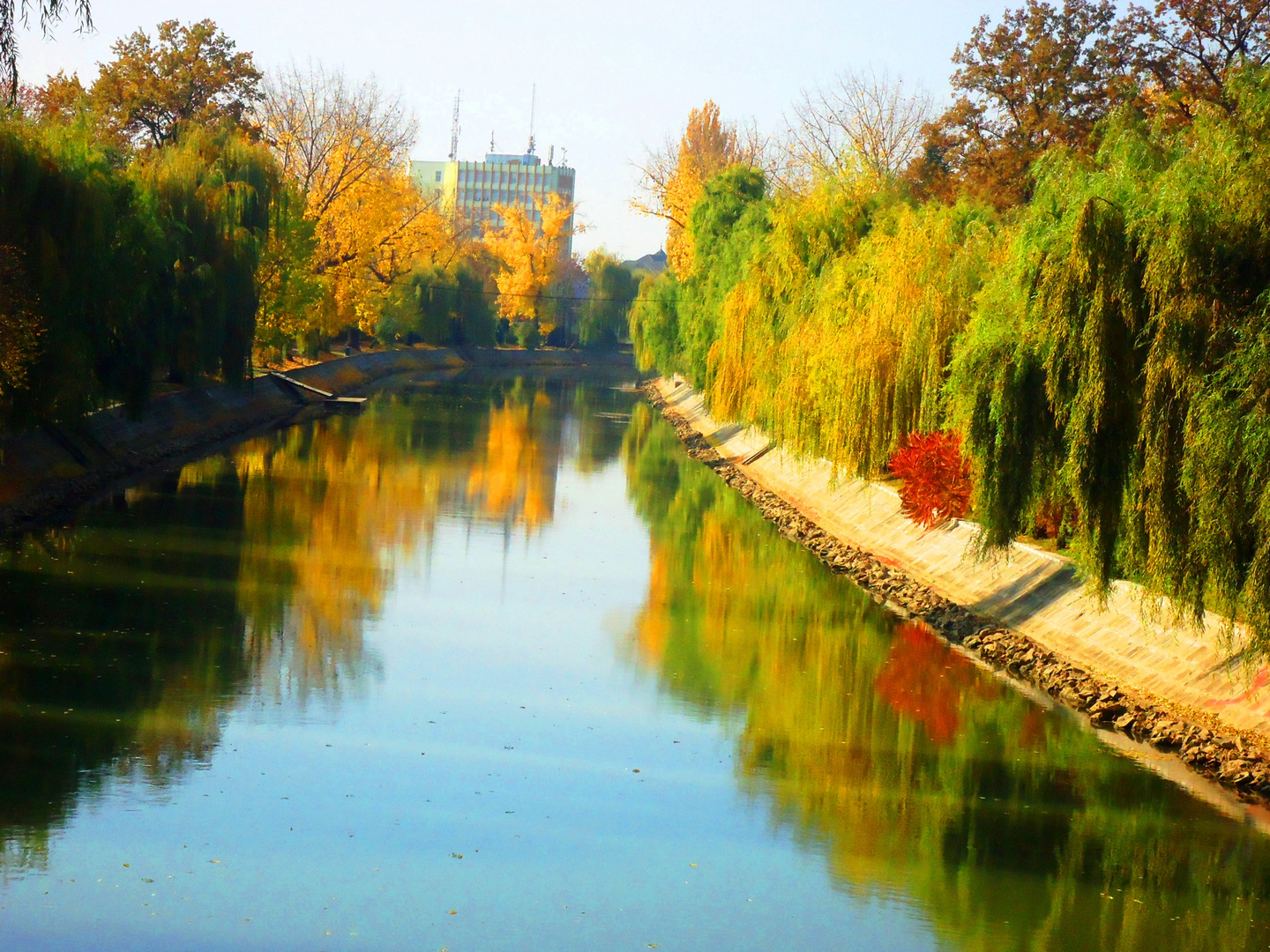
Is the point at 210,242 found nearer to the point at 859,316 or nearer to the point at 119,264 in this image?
the point at 119,264

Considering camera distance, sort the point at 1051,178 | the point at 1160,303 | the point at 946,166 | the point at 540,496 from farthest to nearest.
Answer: the point at 946,166 < the point at 540,496 < the point at 1051,178 < the point at 1160,303

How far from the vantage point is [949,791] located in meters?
13.3

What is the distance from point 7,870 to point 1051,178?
1340cm

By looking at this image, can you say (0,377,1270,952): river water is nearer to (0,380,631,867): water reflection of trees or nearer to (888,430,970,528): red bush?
(0,380,631,867): water reflection of trees

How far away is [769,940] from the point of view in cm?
966

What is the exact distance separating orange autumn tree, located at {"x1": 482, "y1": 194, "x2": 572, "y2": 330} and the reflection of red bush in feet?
238

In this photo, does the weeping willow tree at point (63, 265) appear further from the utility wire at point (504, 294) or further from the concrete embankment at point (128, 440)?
the utility wire at point (504, 294)

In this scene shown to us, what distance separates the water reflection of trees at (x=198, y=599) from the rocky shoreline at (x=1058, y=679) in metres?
6.39

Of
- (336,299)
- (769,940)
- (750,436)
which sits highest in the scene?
(336,299)

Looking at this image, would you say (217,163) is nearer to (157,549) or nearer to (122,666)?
(157,549)

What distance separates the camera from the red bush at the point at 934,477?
73.3ft

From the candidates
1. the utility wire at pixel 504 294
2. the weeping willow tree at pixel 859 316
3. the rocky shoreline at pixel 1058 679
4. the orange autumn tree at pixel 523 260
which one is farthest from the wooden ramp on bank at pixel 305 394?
the orange autumn tree at pixel 523 260

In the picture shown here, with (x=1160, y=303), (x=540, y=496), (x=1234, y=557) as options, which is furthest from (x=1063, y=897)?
(x=540, y=496)

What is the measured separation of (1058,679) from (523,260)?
3025 inches
